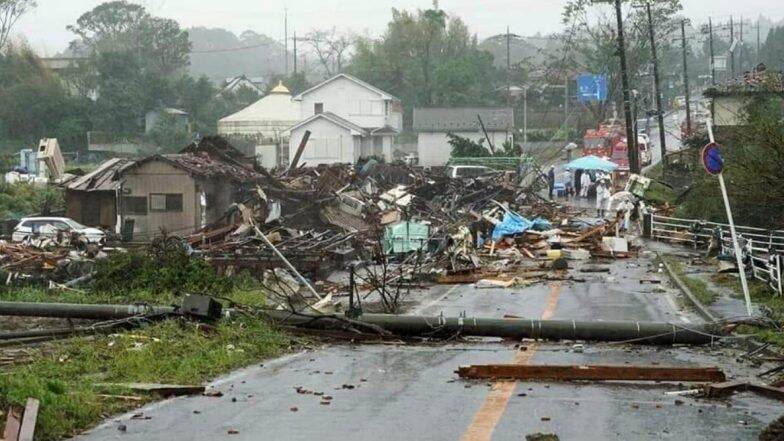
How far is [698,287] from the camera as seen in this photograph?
83.5 feet

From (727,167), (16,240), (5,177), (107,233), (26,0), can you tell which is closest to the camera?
(727,167)

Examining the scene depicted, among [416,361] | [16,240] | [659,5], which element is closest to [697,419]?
[416,361]

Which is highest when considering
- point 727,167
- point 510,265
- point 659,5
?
point 659,5

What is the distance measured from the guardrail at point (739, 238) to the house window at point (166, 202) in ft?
60.4

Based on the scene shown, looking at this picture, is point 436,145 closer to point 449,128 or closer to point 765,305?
point 449,128

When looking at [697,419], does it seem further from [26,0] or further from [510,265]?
[26,0]

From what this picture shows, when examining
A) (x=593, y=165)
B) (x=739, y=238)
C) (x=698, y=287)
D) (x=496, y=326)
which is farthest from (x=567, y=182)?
(x=496, y=326)

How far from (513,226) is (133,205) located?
1635 cm

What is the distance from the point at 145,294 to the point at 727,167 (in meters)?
17.2

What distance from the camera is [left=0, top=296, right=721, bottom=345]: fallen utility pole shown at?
53.9ft

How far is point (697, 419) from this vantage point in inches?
403

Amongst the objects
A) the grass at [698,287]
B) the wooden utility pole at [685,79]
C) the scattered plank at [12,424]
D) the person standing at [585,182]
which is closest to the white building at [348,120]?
the person standing at [585,182]

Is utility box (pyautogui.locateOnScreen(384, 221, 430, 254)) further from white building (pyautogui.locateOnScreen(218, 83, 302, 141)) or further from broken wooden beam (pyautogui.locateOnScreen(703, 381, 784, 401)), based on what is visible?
white building (pyautogui.locateOnScreen(218, 83, 302, 141))

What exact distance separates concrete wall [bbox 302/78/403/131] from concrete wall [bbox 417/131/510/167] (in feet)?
13.8
